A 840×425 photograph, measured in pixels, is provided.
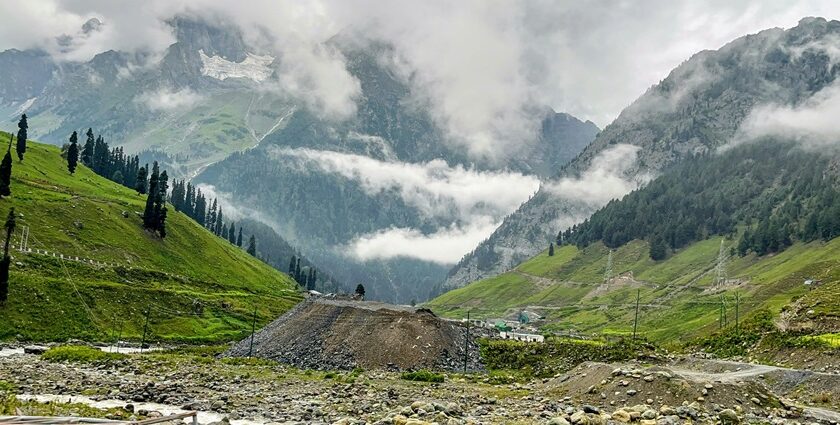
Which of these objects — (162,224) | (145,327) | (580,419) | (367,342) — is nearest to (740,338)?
(367,342)

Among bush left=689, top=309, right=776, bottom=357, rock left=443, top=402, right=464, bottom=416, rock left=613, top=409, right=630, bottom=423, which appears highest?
bush left=689, top=309, right=776, bottom=357

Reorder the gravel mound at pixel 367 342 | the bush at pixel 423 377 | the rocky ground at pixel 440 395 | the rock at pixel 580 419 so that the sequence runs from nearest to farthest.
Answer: the rock at pixel 580 419, the rocky ground at pixel 440 395, the bush at pixel 423 377, the gravel mound at pixel 367 342

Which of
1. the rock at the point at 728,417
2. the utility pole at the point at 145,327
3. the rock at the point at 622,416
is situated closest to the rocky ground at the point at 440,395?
the rock at the point at 622,416

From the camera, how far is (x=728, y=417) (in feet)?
136

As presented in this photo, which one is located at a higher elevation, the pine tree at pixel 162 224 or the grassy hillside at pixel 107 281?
the pine tree at pixel 162 224

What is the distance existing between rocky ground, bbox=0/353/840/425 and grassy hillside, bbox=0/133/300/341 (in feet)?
131

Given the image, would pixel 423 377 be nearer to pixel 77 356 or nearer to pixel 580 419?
pixel 580 419

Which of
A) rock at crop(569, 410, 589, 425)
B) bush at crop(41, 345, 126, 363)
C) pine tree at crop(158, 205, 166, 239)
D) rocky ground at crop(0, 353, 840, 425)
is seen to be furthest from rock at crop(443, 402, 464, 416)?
pine tree at crop(158, 205, 166, 239)

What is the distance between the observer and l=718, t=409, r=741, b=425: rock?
134 ft

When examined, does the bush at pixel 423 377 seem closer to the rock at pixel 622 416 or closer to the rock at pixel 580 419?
the rock at pixel 622 416

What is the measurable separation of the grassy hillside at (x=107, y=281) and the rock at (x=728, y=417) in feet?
329

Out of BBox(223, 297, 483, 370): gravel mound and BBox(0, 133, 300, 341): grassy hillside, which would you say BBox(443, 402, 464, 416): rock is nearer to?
BBox(223, 297, 483, 370): gravel mound

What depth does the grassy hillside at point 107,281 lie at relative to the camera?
364 ft

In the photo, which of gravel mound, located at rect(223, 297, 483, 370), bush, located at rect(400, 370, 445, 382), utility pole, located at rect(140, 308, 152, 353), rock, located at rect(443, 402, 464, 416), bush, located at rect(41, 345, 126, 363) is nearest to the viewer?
rock, located at rect(443, 402, 464, 416)
